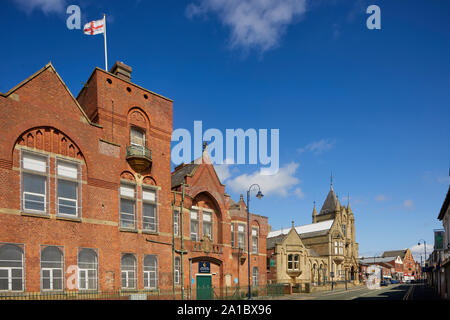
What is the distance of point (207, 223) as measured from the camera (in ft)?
119

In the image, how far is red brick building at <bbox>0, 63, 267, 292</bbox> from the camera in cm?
2083

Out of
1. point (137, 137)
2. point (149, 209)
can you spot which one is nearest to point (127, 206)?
point (149, 209)

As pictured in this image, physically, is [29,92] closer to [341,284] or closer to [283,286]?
[283,286]

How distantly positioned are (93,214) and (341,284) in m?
56.3

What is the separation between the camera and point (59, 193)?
22.8 meters

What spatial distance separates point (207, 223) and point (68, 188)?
1560 centimetres

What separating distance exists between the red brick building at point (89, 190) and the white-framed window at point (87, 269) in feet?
0.19

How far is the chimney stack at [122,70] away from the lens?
98.1ft

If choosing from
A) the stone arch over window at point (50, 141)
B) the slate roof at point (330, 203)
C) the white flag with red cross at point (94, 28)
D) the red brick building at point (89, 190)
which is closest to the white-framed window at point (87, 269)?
the red brick building at point (89, 190)

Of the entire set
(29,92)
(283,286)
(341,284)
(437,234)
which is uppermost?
(29,92)

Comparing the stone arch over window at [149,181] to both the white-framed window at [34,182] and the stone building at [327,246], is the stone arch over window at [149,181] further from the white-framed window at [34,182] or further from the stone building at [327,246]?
the stone building at [327,246]

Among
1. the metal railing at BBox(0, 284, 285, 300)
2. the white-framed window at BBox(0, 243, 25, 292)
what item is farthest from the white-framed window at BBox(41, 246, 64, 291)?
the white-framed window at BBox(0, 243, 25, 292)

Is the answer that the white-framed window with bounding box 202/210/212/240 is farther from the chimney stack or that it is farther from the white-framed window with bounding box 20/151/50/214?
the white-framed window with bounding box 20/151/50/214
